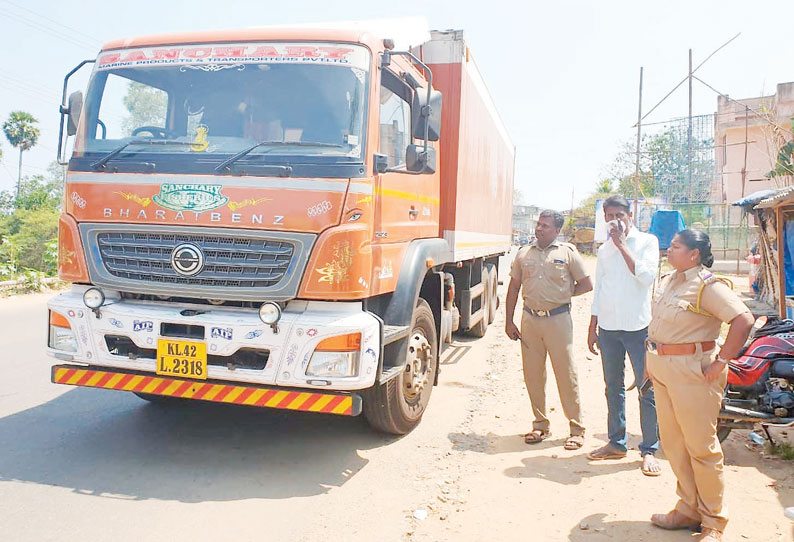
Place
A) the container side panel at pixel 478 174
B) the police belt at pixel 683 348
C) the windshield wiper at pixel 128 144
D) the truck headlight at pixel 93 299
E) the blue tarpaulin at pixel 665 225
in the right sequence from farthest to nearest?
the blue tarpaulin at pixel 665 225, the container side panel at pixel 478 174, the windshield wiper at pixel 128 144, the truck headlight at pixel 93 299, the police belt at pixel 683 348

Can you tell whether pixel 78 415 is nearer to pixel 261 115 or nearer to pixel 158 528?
pixel 158 528

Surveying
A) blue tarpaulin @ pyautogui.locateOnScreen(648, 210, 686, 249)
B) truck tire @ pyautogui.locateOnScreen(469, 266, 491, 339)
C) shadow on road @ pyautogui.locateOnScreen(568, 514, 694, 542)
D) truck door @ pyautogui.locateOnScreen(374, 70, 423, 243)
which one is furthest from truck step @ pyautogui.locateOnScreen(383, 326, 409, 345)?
blue tarpaulin @ pyautogui.locateOnScreen(648, 210, 686, 249)

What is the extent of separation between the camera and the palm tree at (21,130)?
50000mm

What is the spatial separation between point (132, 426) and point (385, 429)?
1938 millimetres

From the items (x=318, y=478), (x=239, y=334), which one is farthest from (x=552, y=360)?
(x=239, y=334)

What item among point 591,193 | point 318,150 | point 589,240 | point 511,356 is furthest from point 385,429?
point 591,193

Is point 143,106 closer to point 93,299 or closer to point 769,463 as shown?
point 93,299

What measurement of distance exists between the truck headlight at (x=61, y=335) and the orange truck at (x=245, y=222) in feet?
0.04

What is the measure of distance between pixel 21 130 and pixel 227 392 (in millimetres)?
55555

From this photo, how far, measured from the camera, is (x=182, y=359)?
13.1 ft

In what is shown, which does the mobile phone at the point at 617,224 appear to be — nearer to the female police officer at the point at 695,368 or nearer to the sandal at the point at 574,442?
the female police officer at the point at 695,368

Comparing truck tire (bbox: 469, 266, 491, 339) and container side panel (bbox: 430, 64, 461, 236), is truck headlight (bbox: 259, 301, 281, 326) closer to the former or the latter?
container side panel (bbox: 430, 64, 461, 236)

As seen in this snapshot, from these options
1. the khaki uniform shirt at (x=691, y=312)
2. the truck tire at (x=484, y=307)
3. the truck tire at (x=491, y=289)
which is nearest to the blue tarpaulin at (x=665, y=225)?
the truck tire at (x=491, y=289)

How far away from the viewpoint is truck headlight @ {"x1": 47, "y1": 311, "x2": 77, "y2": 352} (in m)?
4.23
